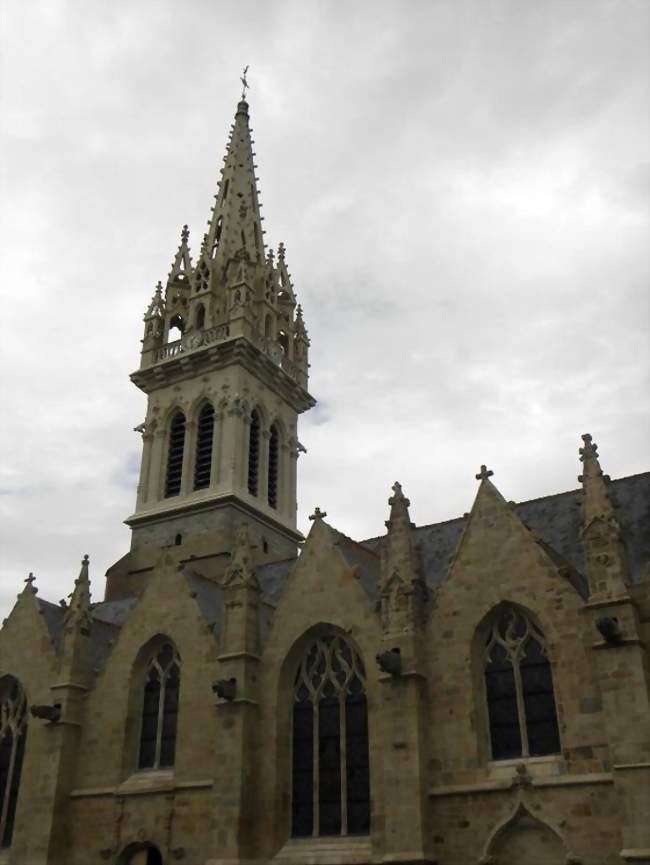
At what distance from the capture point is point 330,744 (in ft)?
69.3

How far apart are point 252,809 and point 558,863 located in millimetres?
7477

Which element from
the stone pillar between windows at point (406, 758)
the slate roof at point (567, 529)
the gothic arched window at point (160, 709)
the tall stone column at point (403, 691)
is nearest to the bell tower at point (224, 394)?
the gothic arched window at point (160, 709)

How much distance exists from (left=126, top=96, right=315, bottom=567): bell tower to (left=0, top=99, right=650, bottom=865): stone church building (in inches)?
216

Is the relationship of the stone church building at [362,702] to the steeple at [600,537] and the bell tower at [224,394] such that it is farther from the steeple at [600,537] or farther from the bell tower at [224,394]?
the bell tower at [224,394]

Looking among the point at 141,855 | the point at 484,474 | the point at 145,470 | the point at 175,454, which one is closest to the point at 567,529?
the point at 484,474

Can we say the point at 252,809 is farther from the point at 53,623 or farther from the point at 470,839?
the point at 53,623

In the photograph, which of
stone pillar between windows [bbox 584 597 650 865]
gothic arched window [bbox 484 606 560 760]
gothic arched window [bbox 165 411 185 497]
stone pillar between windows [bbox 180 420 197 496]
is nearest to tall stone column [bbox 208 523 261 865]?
gothic arched window [bbox 484 606 560 760]

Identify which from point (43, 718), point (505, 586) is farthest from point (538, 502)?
point (43, 718)

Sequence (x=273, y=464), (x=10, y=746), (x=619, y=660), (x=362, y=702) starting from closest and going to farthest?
(x=619, y=660)
(x=362, y=702)
(x=10, y=746)
(x=273, y=464)

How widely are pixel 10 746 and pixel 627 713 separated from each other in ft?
61.6

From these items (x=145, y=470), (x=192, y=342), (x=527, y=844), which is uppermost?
(x=192, y=342)

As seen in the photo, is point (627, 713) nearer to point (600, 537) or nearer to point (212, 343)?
point (600, 537)

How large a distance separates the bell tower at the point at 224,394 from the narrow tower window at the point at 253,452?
4 centimetres

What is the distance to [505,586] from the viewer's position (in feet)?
64.6
